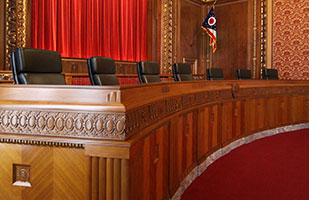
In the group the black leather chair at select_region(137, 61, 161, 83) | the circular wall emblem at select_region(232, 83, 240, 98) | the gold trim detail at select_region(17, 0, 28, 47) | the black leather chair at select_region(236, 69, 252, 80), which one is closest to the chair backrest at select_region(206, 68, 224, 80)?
the black leather chair at select_region(236, 69, 252, 80)

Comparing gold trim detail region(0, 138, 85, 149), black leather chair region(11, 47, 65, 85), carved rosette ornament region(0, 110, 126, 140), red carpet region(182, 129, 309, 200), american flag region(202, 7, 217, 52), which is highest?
american flag region(202, 7, 217, 52)

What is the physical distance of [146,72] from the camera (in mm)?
3059

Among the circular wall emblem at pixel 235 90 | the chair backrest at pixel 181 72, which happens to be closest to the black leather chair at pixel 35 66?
the chair backrest at pixel 181 72

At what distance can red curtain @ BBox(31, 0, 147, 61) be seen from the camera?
471cm

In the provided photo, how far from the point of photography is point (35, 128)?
3.52ft

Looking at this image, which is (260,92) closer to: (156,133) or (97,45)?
(156,133)

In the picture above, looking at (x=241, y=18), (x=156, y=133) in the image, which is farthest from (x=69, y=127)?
(x=241, y=18)

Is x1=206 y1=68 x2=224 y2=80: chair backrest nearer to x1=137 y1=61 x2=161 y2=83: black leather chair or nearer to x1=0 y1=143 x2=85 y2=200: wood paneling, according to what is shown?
x1=137 y1=61 x2=161 y2=83: black leather chair

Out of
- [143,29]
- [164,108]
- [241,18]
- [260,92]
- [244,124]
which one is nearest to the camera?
[164,108]

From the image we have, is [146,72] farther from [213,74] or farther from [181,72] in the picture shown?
[213,74]

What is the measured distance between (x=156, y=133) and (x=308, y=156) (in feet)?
6.74

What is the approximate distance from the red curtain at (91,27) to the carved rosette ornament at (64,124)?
3708 mm

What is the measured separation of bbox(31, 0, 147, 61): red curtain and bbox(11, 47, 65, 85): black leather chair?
2818 mm

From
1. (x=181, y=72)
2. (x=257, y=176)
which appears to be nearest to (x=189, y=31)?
(x=181, y=72)
